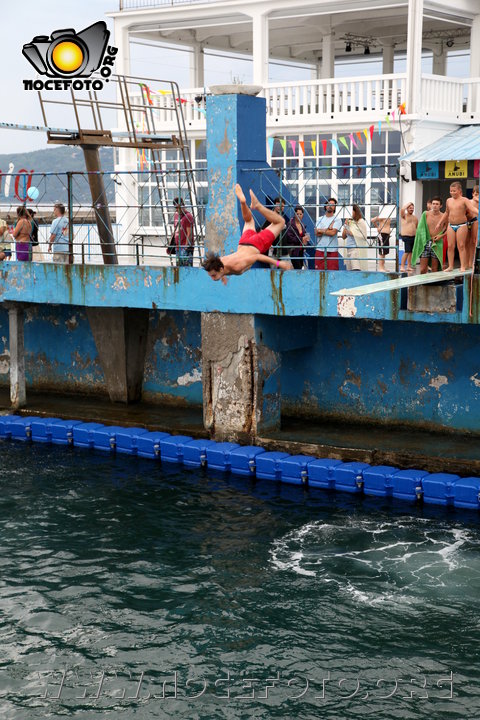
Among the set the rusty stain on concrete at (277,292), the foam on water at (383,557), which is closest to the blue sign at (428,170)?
the rusty stain on concrete at (277,292)

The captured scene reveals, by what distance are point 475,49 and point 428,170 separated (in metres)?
4.15

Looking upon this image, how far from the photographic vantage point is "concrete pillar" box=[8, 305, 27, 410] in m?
18.0

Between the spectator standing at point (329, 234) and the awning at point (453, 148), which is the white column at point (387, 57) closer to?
the awning at point (453, 148)

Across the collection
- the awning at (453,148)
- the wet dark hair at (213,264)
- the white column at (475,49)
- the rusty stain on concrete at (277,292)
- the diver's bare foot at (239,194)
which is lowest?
the rusty stain on concrete at (277,292)

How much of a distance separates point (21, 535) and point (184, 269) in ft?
16.6

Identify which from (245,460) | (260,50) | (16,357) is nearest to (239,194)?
(245,460)

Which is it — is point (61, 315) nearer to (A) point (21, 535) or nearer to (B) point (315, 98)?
(A) point (21, 535)

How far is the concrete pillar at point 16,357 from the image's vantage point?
1797 cm

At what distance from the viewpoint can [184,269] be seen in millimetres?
15398

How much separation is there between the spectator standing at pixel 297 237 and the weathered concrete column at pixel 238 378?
1.23 m

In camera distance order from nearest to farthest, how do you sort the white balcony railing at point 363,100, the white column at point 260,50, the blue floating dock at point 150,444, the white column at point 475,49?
the blue floating dock at point 150,444 → the white balcony railing at point 363,100 → the white column at point 475,49 → the white column at point 260,50

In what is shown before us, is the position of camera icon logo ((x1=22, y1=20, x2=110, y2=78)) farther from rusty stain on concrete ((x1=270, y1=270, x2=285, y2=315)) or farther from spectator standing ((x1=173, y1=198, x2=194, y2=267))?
rusty stain on concrete ((x1=270, y1=270, x2=285, y2=315))

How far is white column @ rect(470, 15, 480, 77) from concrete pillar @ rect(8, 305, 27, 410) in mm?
12971

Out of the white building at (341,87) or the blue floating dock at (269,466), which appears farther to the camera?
the white building at (341,87)
